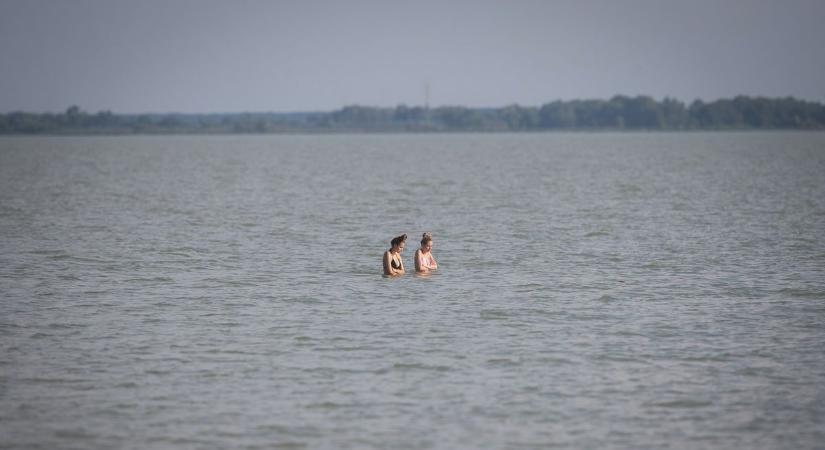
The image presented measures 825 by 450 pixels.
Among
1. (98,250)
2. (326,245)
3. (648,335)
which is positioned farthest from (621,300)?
(98,250)

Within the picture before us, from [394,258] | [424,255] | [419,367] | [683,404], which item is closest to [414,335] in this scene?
[419,367]

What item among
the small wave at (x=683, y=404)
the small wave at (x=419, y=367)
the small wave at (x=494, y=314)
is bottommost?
the small wave at (x=683, y=404)

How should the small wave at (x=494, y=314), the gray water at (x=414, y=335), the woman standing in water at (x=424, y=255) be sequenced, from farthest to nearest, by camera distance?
the woman standing in water at (x=424, y=255), the small wave at (x=494, y=314), the gray water at (x=414, y=335)

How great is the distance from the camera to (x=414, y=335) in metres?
17.2

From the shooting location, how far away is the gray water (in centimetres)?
1252

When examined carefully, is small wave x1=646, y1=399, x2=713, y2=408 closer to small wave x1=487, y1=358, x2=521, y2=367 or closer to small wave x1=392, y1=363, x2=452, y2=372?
small wave x1=487, y1=358, x2=521, y2=367

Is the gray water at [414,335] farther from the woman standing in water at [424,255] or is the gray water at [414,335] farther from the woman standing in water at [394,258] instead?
the woman standing in water at [424,255]

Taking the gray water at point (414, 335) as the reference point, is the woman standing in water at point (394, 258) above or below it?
above

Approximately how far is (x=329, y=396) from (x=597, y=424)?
361 cm

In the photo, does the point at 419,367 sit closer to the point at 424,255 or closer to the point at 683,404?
the point at 683,404

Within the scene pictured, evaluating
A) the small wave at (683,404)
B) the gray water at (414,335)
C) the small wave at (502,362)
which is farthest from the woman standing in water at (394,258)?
the small wave at (683,404)

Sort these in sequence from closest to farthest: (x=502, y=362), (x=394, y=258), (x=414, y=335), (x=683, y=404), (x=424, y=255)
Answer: (x=683, y=404)
(x=502, y=362)
(x=414, y=335)
(x=394, y=258)
(x=424, y=255)

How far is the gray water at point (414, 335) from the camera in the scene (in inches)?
493

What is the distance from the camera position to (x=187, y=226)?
119 ft
